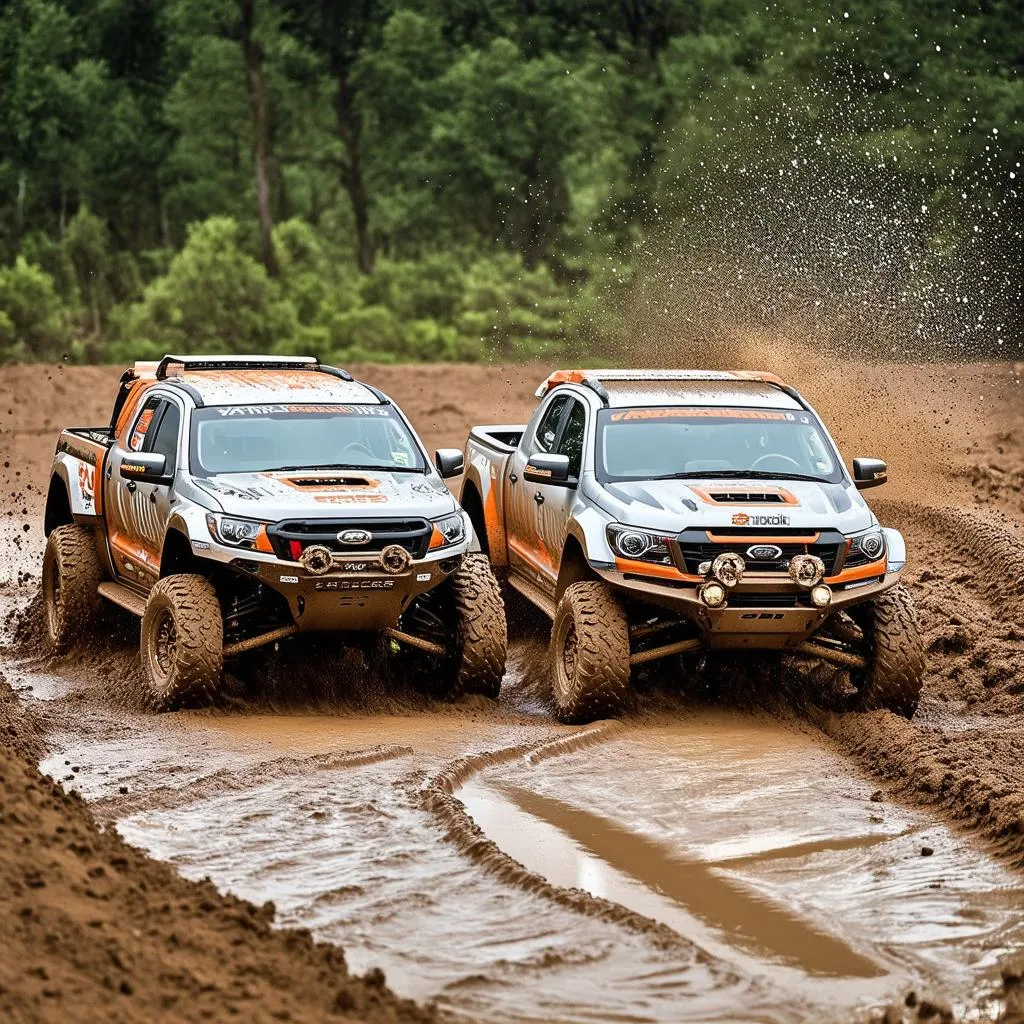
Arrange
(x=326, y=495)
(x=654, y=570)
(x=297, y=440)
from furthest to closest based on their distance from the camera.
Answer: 1. (x=297, y=440)
2. (x=326, y=495)
3. (x=654, y=570)

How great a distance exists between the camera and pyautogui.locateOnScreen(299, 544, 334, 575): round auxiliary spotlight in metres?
11.1

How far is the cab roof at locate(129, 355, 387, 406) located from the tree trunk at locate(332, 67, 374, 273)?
3643 cm

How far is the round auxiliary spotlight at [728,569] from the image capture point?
10.8 metres

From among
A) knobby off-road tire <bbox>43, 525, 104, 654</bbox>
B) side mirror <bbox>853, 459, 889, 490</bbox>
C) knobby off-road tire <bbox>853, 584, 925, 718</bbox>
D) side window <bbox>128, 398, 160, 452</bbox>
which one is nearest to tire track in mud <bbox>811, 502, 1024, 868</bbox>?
knobby off-road tire <bbox>853, 584, 925, 718</bbox>

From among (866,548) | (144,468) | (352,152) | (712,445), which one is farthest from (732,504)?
(352,152)

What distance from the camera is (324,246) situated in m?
54.3

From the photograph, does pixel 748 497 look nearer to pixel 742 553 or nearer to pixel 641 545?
pixel 742 553

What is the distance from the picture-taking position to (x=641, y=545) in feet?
36.5

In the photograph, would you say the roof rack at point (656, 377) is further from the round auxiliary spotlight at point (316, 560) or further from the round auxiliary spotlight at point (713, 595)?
the round auxiliary spotlight at point (316, 560)

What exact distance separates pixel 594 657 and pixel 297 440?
2666mm

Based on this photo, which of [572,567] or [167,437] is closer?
[572,567]

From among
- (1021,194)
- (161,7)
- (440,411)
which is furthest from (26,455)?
(161,7)

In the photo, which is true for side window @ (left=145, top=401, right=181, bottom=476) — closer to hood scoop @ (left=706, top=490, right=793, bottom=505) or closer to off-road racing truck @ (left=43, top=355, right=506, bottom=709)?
off-road racing truck @ (left=43, top=355, right=506, bottom=709)

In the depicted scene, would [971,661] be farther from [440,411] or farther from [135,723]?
[440,411]
